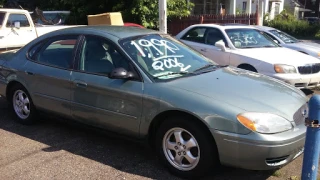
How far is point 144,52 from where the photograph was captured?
427cm

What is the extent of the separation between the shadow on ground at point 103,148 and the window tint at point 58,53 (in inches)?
38.2

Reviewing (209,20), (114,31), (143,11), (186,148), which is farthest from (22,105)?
(209,20)

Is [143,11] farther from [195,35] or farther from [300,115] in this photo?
[300,115]

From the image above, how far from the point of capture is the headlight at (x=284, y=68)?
7004mm

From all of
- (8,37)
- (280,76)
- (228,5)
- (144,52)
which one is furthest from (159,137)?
(228,5)

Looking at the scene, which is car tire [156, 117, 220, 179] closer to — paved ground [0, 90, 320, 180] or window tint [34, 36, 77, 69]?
paved ground [0, 90, 320, 180]

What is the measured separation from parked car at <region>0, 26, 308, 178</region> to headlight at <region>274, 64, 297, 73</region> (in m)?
2.76

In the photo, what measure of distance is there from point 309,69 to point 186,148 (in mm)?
4688

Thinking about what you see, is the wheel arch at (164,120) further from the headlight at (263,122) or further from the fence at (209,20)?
the fence at (209,20)

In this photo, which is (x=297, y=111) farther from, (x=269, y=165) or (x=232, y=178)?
(x=232, y=178)

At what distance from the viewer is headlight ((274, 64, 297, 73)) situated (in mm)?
7004

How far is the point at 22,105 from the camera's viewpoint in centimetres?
535

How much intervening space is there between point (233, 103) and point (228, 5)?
27.2m

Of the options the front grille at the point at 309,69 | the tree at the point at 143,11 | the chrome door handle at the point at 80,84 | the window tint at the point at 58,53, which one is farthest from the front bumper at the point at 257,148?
the tree at the point at 143,11
